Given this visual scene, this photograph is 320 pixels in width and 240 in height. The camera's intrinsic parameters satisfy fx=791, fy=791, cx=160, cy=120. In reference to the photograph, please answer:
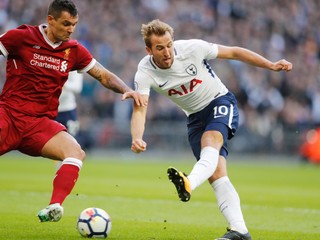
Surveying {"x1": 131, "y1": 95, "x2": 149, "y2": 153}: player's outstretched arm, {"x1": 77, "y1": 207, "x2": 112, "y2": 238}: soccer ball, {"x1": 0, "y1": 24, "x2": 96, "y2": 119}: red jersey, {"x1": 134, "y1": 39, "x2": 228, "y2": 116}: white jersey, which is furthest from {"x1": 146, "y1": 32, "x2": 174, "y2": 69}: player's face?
{"x1": 77, "y1": 207, "x2": 112, "y2": 238}: soccer ball

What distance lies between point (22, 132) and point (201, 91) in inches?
79.6

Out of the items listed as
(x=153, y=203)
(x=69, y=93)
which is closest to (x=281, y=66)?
(x=153, y=203)

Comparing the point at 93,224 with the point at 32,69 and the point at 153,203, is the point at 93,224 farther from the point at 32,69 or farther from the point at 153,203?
the point at 153,203

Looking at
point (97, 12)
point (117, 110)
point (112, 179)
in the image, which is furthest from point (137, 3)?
point (112, 179)

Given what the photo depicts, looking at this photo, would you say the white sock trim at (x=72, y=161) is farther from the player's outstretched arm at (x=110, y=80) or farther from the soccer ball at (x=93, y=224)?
the player's outstretched arm at (x=110, y=80)

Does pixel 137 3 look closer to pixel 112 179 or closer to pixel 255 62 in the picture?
pixel 112 179

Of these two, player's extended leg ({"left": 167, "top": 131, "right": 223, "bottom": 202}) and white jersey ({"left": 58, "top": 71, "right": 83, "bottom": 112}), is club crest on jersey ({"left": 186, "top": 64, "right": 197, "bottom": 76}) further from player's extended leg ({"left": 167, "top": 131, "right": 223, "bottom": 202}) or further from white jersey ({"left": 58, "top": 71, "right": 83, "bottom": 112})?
white jersey ({"left": 58, "top": 71, "right": 83, "bottom": 112})

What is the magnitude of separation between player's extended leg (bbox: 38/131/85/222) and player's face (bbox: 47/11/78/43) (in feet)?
3.48

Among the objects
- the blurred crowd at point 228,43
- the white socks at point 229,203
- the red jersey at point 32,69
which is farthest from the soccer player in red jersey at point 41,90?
the blurred crowd at point 228,43

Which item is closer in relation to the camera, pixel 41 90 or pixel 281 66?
pixel 41 90

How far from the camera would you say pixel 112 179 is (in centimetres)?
1862

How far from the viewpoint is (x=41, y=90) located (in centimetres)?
867

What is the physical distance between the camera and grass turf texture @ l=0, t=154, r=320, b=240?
9.40 meters

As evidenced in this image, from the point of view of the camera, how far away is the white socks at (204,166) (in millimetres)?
7906
